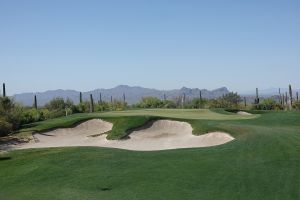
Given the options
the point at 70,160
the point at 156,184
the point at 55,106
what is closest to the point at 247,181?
the point at 156,184

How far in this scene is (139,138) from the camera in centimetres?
2600

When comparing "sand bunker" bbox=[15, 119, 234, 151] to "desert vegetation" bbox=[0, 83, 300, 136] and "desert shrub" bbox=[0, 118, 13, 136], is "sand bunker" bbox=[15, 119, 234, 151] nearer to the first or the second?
"desert shrub" bbox=[0, 118, 13, 136]

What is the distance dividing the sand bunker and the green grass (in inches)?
150

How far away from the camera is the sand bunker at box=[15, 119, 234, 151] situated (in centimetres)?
2317

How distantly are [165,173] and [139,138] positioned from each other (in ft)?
38.3

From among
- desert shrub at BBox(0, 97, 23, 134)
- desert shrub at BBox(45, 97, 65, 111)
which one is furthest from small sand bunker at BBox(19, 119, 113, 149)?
desert shrub at BBox(45, 97, 65, 111)

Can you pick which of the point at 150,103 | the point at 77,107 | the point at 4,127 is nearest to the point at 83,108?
the point at 77,107

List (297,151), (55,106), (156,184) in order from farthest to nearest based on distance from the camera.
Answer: (55,106)
(297,151)
(156,184)

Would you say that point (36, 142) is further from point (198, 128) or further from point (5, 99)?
point (198, 128)

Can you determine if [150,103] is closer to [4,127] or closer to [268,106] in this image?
[268,106]

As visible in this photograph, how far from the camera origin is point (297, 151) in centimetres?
1620

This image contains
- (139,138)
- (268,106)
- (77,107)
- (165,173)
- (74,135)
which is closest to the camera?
(165,173)

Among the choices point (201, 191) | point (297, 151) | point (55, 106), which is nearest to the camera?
point (201, 191)

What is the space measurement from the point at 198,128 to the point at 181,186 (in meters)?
12.1
